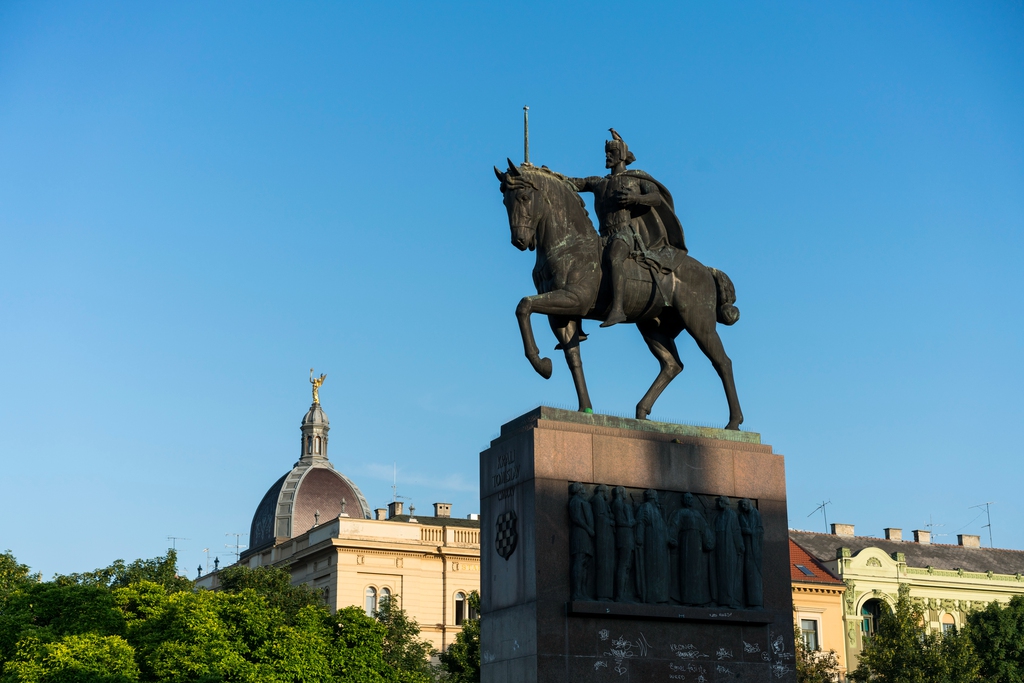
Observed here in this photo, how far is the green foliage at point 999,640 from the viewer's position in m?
55.9

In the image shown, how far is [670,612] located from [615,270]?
4492 millimetres

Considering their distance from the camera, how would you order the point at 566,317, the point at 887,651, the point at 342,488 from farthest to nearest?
the point at 342,488 → the point at 887,651 → the point at 566,317

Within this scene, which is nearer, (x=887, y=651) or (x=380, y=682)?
(x=380, y=682)

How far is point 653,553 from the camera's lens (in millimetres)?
16312

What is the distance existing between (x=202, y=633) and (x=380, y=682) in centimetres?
608

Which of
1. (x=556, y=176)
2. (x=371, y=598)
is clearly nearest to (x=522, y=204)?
(x=556, y=176)

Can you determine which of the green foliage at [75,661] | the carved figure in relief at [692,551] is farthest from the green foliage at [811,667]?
the carved figure in relief at [692,551]

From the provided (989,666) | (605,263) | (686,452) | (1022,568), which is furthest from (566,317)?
(1022,568)

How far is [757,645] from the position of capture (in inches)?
662

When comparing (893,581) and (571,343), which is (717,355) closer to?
(571,343)

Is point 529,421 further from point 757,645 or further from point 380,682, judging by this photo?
point 380,682

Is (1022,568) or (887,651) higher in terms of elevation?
(1022,568)

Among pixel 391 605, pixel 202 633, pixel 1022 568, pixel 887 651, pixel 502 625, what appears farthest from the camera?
pixel 1022 568

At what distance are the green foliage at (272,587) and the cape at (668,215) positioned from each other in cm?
3913
